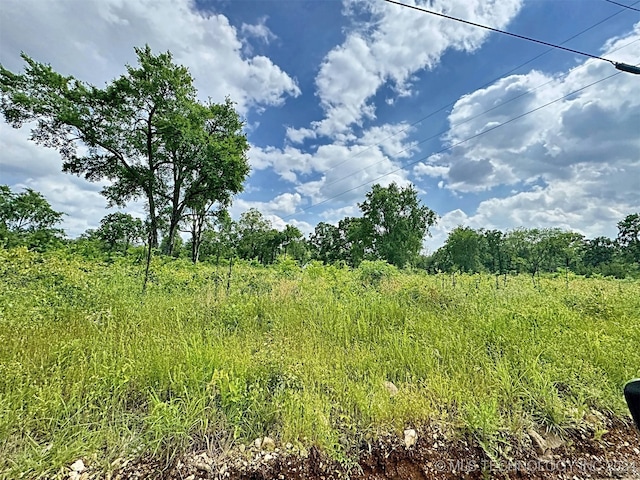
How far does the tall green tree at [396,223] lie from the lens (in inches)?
1114

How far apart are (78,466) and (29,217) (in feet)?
56.6

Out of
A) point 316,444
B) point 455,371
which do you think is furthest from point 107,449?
point 455,371

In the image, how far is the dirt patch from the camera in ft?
5.64

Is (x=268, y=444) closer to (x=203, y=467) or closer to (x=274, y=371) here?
(x=203, y=467)

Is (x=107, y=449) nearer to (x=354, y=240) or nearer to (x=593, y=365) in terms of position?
(x=593, y=365)

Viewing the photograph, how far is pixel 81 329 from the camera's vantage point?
3090mm

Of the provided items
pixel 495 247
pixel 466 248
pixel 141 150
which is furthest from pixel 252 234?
pixel 495 247

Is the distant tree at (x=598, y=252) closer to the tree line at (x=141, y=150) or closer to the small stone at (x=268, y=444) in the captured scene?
the tree line at (x=141, y=150)

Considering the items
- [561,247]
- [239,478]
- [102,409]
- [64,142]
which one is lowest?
[239,478]

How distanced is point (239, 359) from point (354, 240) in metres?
29.4

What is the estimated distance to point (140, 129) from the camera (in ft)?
51.1

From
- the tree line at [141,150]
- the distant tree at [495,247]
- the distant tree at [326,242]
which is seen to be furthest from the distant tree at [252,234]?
the distant tree at [495,247]

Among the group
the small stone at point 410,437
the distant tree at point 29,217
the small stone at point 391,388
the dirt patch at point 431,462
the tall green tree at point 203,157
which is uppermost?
the tall green tree at point 203,157

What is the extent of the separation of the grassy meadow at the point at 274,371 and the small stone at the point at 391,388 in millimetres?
49
